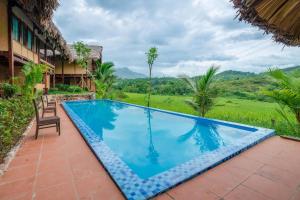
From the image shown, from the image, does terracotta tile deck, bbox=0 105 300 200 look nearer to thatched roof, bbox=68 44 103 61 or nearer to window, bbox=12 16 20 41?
window, bbox=12 16 20 41

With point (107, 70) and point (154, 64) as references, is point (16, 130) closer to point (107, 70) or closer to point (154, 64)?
point (154, 64)

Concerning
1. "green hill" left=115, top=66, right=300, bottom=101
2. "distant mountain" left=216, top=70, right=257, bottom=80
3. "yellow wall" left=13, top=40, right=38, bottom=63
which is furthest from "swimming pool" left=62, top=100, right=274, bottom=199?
"yellow wall" left=13, top=40, right=38, bottom=63

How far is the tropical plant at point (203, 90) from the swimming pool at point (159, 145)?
88cm

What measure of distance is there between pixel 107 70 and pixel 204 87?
12.7 meters

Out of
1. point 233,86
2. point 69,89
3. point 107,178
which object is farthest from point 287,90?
point 69,89

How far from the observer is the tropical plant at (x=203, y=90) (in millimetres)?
7646

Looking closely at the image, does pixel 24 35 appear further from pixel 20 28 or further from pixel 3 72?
pixel 3 72

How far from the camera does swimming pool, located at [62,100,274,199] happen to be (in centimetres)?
270

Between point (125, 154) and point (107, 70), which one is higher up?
point (107, 70)

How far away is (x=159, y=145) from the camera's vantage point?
5.21 metres

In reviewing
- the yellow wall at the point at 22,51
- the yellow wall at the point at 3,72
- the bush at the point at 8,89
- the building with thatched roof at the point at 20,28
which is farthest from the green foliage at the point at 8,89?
the yellow wall at the point at 3,72

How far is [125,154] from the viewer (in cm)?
457

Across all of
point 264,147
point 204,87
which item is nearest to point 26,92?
point 204,87

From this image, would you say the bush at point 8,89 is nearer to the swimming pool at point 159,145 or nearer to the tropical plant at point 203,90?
the swimming pool at point 159,145
